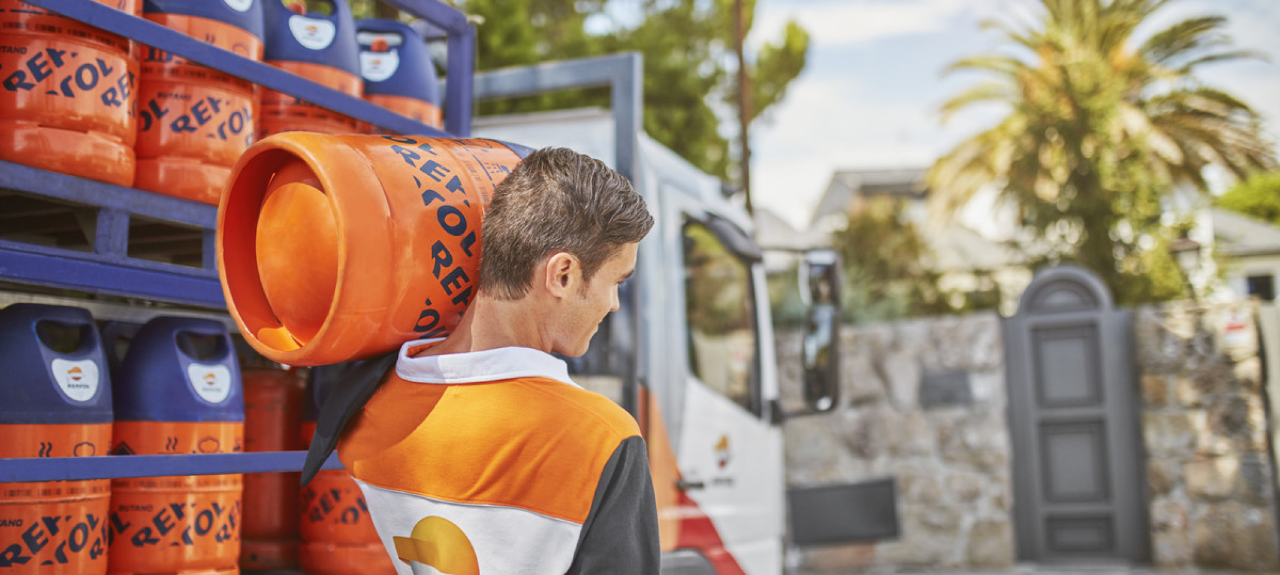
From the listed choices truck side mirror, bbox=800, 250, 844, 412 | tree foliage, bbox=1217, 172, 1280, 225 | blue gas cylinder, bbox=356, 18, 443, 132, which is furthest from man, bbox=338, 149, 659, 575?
tree foliage, bbox=1217, 172, 1280, 225

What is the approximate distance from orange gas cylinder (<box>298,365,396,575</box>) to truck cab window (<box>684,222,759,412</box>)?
5.96ft

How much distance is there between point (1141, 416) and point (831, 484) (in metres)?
2.54

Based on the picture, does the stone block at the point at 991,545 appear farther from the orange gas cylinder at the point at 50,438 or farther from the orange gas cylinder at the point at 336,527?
the orange gas cylinder at the point at 50,438

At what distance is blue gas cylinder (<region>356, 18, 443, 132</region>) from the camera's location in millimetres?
2689

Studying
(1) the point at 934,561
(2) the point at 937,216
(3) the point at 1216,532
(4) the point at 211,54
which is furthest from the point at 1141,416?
(2) the point at 937,216

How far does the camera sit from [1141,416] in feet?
26.2

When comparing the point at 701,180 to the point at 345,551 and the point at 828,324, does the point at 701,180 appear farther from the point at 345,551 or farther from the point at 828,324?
the point at 345,551

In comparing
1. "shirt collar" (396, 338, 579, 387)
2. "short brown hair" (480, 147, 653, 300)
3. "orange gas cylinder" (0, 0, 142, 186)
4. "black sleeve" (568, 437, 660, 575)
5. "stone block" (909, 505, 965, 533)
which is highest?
"orange gas cylinder" (0, 0, 142, 186)

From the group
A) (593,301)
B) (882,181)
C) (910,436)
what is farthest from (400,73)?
(882,181)

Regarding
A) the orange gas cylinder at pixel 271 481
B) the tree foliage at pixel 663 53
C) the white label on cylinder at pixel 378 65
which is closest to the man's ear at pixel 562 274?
the orange gas cylinder at pixel 271 481

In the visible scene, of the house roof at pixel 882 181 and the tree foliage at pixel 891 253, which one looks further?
the house roof at pixel 882 181

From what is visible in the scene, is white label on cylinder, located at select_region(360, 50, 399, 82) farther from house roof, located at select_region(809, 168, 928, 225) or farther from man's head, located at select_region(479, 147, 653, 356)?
house roof, located at select_region(809, 168, 928, 225)

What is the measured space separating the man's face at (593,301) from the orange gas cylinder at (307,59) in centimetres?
125

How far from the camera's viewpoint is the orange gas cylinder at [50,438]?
69.4 inches
